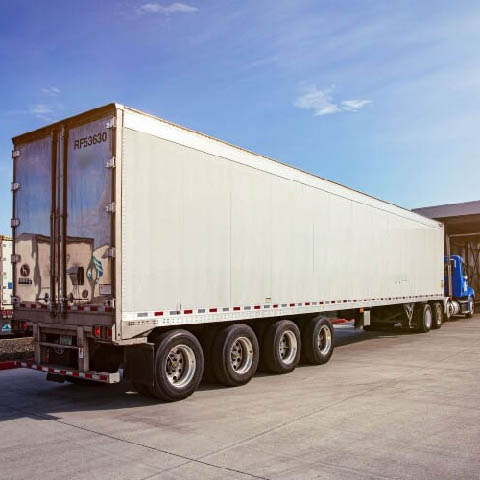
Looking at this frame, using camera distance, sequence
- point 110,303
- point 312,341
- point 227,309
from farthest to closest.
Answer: point 312,341 → point 227,309 → point 110,303

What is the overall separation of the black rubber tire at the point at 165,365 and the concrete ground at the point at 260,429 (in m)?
0.16

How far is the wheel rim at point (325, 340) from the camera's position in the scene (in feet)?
38.2

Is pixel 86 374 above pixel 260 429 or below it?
above

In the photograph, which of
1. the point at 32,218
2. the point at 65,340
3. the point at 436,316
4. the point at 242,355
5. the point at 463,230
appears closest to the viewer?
the point at 65,340

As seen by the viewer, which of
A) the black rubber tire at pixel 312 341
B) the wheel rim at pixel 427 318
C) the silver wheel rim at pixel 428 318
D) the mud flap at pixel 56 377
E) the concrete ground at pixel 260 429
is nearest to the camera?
the concrete ground at pixel 260 429

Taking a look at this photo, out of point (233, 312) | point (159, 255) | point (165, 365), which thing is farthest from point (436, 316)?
point (159, 255)

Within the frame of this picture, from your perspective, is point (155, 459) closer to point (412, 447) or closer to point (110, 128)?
point (412, 447)

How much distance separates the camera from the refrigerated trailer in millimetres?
7453

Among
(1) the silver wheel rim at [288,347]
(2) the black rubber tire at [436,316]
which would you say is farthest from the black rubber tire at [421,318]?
(1) the silver wheel rim at [288,347]

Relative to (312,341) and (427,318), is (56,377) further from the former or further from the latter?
(427,318)

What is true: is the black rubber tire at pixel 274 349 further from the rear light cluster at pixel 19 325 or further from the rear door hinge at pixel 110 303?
the rear light cluster at pixel 19 325

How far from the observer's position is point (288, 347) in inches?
421

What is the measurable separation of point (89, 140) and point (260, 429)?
15.2 ft

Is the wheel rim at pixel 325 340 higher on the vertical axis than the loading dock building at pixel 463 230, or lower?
lower
